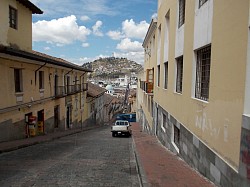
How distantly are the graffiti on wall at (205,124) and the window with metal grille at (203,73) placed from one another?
1.65 feet

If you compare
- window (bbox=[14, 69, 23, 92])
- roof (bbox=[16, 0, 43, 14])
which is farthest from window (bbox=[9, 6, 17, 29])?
window (bbox=[14, 69, 23, 92])

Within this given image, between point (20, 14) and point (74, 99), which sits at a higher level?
point (20, 14)

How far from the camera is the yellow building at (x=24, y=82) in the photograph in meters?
12.5

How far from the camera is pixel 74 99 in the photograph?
26.9 meters

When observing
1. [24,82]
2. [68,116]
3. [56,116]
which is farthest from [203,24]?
[68,116]

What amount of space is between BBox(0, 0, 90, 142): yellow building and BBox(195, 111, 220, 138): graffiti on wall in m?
8.34

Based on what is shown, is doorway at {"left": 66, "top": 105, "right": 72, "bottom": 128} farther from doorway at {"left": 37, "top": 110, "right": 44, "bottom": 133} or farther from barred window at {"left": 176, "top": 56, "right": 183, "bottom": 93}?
barred window at {"left": 176, "top": 56, "right": 183, "bottom": 93}

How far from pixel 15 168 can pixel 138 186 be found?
4136 mm

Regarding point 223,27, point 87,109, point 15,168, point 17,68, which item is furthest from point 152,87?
point 87,109

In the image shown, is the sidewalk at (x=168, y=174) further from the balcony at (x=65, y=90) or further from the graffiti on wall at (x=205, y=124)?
the balcony at (x=65, y=90)

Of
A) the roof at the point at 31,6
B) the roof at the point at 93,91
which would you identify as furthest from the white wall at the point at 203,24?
the roof at the point at 93,91

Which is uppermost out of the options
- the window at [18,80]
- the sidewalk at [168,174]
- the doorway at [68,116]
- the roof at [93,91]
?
the window at [18,80]

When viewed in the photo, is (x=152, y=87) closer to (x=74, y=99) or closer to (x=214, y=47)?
(x=74, y=99)

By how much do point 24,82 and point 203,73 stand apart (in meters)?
10.9
